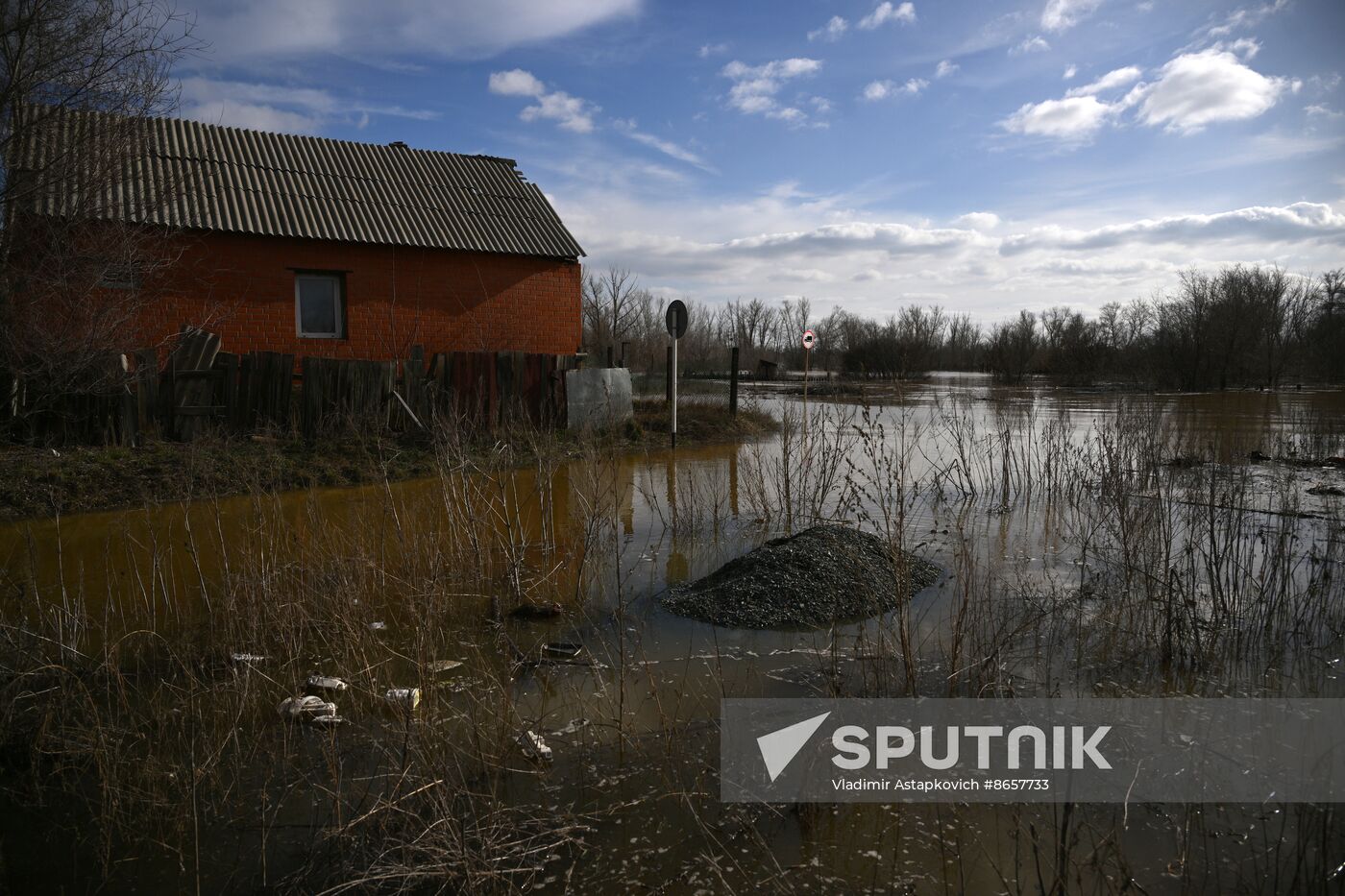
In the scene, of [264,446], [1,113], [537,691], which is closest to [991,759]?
[537,691]

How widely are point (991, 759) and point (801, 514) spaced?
518 cm

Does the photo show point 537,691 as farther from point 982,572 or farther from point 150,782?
point 982,572

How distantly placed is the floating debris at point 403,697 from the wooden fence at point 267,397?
233 inches

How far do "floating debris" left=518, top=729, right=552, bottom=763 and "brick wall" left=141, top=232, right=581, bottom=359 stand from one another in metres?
10.5

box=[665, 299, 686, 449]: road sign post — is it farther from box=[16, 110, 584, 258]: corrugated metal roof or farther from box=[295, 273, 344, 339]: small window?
box=[295, 273, 344, 339]: small window

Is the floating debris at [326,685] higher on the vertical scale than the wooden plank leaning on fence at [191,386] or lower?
lower

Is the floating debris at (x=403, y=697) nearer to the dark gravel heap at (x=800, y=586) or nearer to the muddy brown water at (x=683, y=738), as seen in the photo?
the muddy brown water at (x=683, y=738)

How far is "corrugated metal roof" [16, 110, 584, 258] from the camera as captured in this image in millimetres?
15305

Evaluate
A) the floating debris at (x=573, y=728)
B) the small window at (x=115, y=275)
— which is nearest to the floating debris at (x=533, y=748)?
the floating debris at (x=573, y=728)

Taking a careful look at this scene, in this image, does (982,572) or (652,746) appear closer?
(652,746)

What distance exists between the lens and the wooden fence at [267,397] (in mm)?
11234

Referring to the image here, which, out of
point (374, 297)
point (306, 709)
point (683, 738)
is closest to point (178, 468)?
point (374, 297)

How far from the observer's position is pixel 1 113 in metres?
Answer: 10.0

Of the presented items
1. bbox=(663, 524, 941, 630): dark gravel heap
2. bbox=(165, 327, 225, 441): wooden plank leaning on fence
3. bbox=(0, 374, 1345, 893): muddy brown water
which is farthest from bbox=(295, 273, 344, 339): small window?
bbox=(663, 524, 941, 630): dark gravel heap
